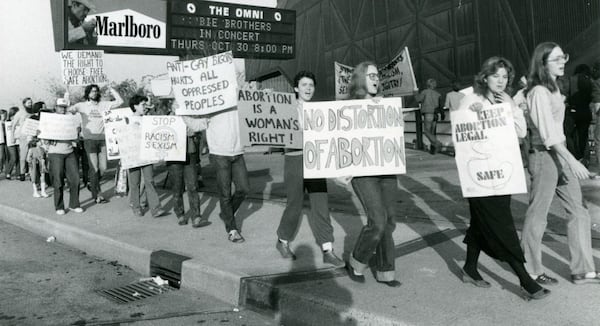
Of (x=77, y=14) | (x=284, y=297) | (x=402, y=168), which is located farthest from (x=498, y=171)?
(x=77, y=14)

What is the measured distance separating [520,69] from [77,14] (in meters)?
12.6

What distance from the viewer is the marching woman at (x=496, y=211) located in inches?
168

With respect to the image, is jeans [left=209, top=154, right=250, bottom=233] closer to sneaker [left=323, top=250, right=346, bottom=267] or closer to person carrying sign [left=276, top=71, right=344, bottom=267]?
person carrying sign [left=276, top=71, right=344, bottom=267]

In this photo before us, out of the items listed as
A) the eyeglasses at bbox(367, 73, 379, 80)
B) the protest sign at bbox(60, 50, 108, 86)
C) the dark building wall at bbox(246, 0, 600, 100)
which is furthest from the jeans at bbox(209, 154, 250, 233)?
the dark building wall at bbox(246, 0, 600, 100)

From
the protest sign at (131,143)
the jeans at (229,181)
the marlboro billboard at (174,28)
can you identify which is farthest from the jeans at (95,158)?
the marlboro billboard at (174,28)

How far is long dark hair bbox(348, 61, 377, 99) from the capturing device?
4.84 meters

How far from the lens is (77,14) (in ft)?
57.0

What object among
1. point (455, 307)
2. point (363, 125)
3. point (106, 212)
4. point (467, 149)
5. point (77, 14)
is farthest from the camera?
point (77, 14)

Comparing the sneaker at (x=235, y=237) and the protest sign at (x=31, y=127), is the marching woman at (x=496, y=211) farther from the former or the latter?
the protest sign at (x=31, y=127)

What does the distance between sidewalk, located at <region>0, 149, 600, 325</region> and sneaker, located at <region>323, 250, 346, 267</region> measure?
94 millimetres

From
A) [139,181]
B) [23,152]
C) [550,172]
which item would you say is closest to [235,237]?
[139,181]

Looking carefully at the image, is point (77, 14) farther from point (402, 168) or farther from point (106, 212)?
point (402, 168)

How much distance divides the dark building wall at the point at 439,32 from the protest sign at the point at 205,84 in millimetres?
9803

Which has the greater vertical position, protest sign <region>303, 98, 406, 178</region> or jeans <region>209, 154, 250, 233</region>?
protest sign <region>303, 98, 406, 178</region>
